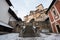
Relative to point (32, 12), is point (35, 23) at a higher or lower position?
lower

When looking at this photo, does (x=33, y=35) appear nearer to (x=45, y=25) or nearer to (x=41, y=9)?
(x=45, y=25)

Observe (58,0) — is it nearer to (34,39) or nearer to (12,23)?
(34,39)

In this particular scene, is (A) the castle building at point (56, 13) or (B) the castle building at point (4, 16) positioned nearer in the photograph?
(B) the castle building at point (4, 16)

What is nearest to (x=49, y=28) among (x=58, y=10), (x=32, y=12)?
(x=58, y=10)

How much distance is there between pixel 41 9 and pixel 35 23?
16454 mm

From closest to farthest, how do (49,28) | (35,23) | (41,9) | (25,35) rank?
(25,35) < (49,28) < (35,23) < (41,9)

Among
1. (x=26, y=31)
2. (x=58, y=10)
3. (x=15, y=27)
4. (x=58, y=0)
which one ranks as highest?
(x=58, y=0)

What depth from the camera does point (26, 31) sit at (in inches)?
199

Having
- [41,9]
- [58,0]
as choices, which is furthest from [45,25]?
[41,9]

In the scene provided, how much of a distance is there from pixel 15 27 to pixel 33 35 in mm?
12927

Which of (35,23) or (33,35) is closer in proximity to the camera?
(33,35)

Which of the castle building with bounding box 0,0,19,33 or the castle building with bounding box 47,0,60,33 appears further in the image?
the castle building with bounding box 47,0,60,33

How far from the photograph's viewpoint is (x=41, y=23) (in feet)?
58.1

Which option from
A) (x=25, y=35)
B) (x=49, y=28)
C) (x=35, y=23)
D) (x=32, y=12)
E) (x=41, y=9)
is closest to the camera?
(x=25, y=35)
